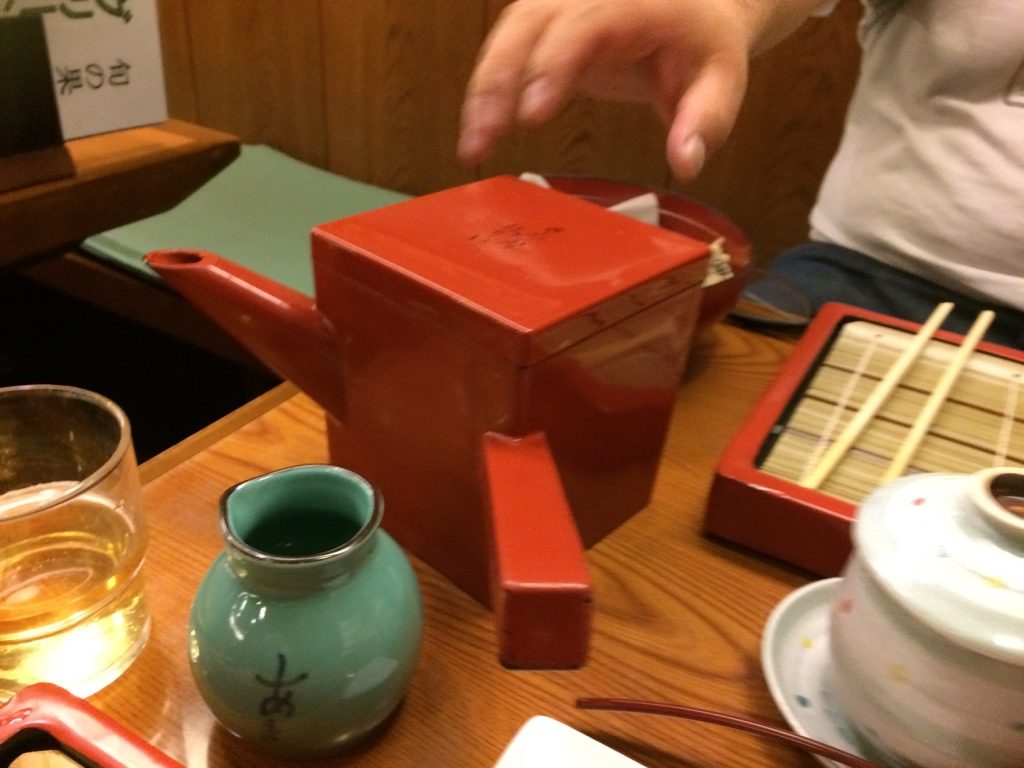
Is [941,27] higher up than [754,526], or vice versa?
[941,27]

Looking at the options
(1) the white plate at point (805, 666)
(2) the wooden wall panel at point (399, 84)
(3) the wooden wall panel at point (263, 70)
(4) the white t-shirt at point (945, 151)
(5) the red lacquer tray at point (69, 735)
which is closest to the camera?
(5) the red lacquer tray at point (69, 735)

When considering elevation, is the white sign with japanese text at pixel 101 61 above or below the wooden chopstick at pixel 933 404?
above

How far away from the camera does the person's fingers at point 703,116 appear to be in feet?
1.55

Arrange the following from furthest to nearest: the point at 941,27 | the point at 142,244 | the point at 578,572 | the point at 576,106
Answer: the point at 576,106, the point at 142,244, the point at 941,27, the point at 578,572

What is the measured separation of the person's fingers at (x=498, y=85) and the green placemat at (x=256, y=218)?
0.60 metres

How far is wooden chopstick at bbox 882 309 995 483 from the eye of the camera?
513 millimetres

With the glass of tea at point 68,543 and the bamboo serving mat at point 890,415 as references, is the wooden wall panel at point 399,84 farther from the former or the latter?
the glass of tea at point 68,543

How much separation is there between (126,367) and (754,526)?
1183 millimetres

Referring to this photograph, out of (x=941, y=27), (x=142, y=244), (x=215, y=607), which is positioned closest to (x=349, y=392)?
(x=215, y=607)

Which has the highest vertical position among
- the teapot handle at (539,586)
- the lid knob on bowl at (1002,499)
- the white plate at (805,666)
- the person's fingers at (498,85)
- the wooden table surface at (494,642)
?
the person's fingers at (498,85)

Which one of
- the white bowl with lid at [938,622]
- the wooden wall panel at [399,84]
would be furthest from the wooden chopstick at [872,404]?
the wooden wall panel at [399,84]

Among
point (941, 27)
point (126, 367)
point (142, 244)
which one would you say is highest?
point (941, 27)

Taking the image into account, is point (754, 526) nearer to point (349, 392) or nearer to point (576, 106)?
point (349, 392)

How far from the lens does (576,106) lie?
1345 mm
